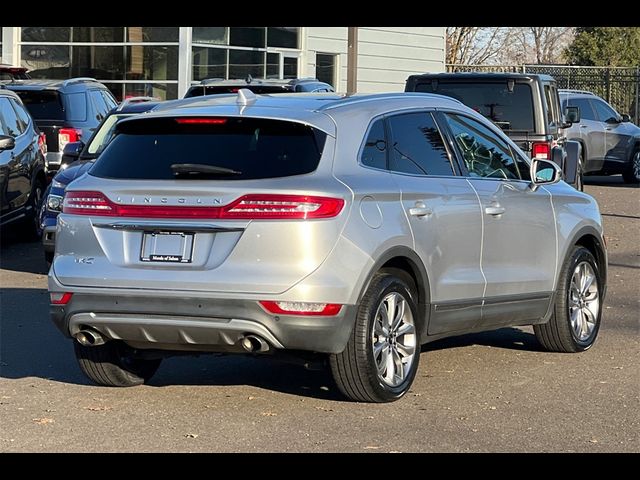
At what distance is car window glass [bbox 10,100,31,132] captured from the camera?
16.1 metres

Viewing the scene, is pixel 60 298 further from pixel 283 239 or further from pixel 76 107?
pixel 76 107

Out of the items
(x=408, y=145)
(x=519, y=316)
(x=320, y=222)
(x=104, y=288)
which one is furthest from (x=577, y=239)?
(x=104, y=288)

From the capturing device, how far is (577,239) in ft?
30.1

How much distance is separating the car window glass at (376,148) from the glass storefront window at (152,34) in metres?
24.9

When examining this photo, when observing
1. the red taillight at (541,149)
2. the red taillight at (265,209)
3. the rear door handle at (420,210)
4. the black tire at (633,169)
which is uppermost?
the red taillight at (265,209)

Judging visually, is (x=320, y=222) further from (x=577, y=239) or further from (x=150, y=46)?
(x=150, y=46)

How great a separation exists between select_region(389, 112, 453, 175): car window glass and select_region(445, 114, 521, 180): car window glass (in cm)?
24

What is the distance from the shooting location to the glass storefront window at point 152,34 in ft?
105

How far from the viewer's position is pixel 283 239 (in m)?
6.80

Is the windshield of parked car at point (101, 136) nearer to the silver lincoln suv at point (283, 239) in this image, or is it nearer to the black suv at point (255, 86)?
the black suv at point (255, 86)

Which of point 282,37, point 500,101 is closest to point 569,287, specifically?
point 500,101

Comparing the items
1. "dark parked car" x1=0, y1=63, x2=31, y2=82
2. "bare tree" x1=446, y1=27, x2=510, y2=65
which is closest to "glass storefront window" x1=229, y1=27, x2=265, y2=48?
"dark parked car" x1=0, y1=63, x2=31, y2=82

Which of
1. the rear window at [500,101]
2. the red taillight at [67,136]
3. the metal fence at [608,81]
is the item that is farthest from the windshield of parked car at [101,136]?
the metal fence at [608,81]
